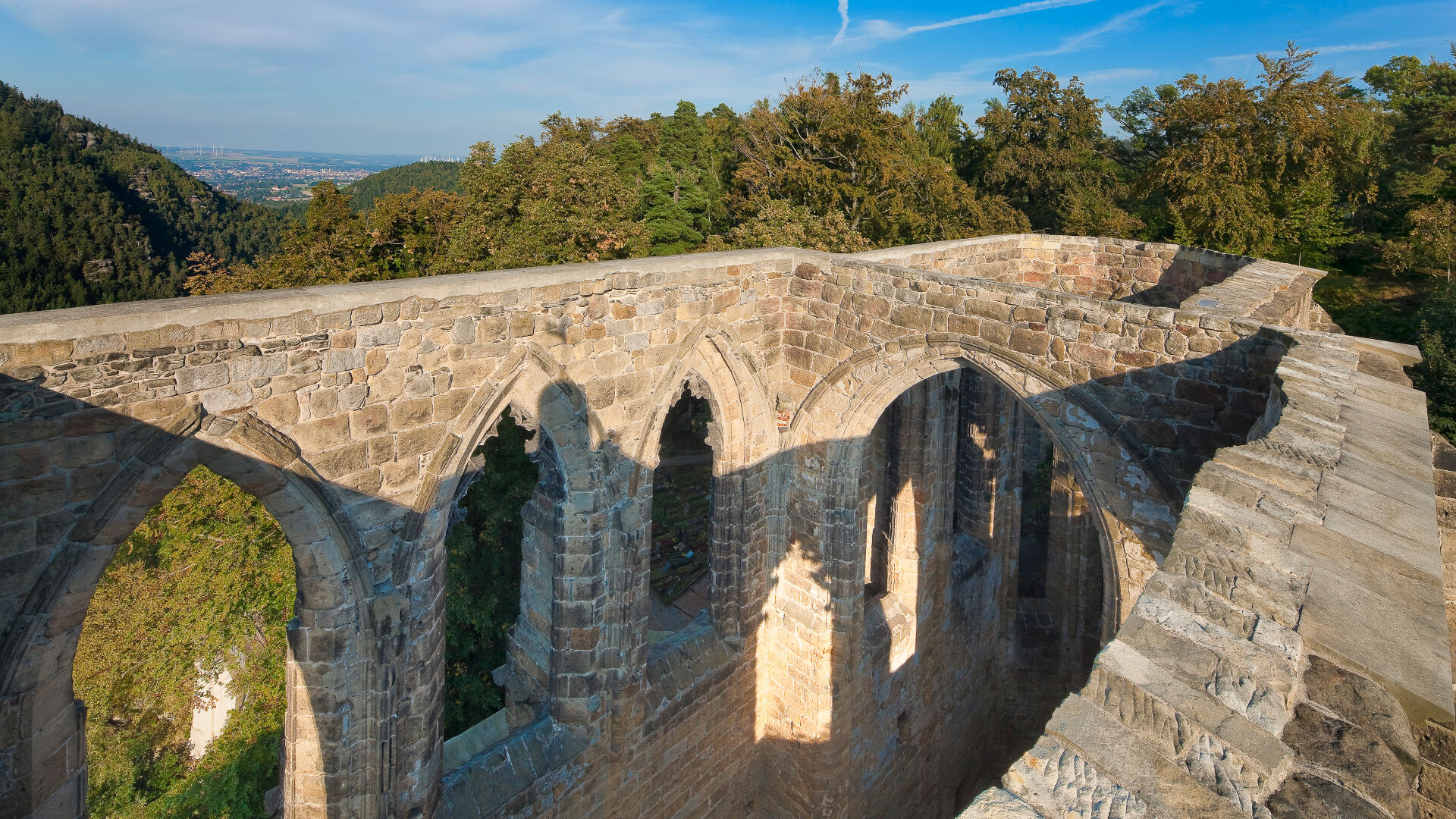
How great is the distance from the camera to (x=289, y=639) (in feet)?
15.0

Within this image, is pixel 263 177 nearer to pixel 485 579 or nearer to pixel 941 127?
pixel 941 127

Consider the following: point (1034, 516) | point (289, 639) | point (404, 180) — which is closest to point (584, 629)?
point (289, 639)

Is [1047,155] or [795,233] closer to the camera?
[795,233]

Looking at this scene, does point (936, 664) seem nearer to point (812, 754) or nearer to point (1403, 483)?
point (812, 754)

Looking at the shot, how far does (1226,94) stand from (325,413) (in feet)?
71.4

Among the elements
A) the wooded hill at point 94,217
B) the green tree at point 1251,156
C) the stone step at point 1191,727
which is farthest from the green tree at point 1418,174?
the wooded hill at point 94,217

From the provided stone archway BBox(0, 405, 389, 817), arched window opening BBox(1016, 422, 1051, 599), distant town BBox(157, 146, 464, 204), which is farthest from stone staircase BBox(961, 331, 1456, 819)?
distant town BBox(157, 146, 464, 204)

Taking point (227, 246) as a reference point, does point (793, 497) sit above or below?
below

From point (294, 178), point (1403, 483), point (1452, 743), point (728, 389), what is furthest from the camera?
point (294, 178)

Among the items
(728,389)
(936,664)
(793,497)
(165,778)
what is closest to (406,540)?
(728,389)

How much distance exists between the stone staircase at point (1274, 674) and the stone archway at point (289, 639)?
3988 millimetres

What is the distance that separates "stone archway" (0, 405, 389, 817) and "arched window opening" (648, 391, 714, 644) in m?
3.62

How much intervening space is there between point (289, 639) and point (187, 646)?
1097 centimetres

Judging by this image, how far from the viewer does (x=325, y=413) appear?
4.34 meters
